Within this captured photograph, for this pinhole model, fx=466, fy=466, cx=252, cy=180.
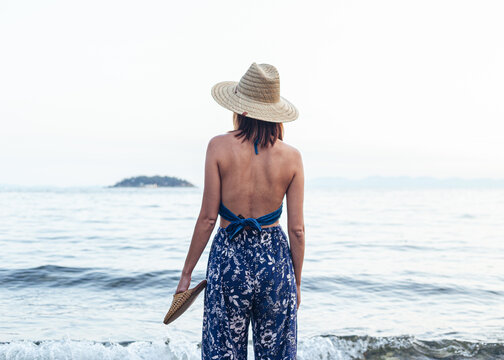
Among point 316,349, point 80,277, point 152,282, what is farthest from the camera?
point 80,277

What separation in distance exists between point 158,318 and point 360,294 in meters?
3.82

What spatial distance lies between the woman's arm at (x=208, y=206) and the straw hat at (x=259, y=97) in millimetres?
262

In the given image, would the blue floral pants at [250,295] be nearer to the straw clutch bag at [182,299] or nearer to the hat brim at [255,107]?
the straw clutch bag at [182,299]

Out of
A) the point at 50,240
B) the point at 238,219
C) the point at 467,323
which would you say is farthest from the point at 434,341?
the point at 50,240

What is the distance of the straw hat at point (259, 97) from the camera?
2.59 meters

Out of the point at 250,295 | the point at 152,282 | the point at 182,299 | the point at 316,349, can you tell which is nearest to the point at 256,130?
the point at 250,295

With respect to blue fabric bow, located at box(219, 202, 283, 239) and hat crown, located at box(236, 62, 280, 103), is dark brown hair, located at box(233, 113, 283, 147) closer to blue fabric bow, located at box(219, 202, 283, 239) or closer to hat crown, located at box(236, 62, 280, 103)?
hat crown, located at box(236, 62, 280, 103)

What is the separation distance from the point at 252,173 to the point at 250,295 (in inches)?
27.3

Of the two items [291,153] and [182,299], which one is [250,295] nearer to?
[182,299]

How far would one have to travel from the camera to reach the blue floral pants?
262 cm

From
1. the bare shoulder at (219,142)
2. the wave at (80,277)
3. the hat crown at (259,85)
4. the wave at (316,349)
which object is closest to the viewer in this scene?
the bare shoulder at (219,142)

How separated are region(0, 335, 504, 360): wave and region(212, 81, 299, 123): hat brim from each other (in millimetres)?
3489

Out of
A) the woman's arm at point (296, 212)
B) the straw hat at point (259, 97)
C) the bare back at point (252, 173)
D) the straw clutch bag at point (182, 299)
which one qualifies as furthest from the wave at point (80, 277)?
the straw hat at point (259, 97)

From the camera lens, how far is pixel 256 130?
259 centimetres
